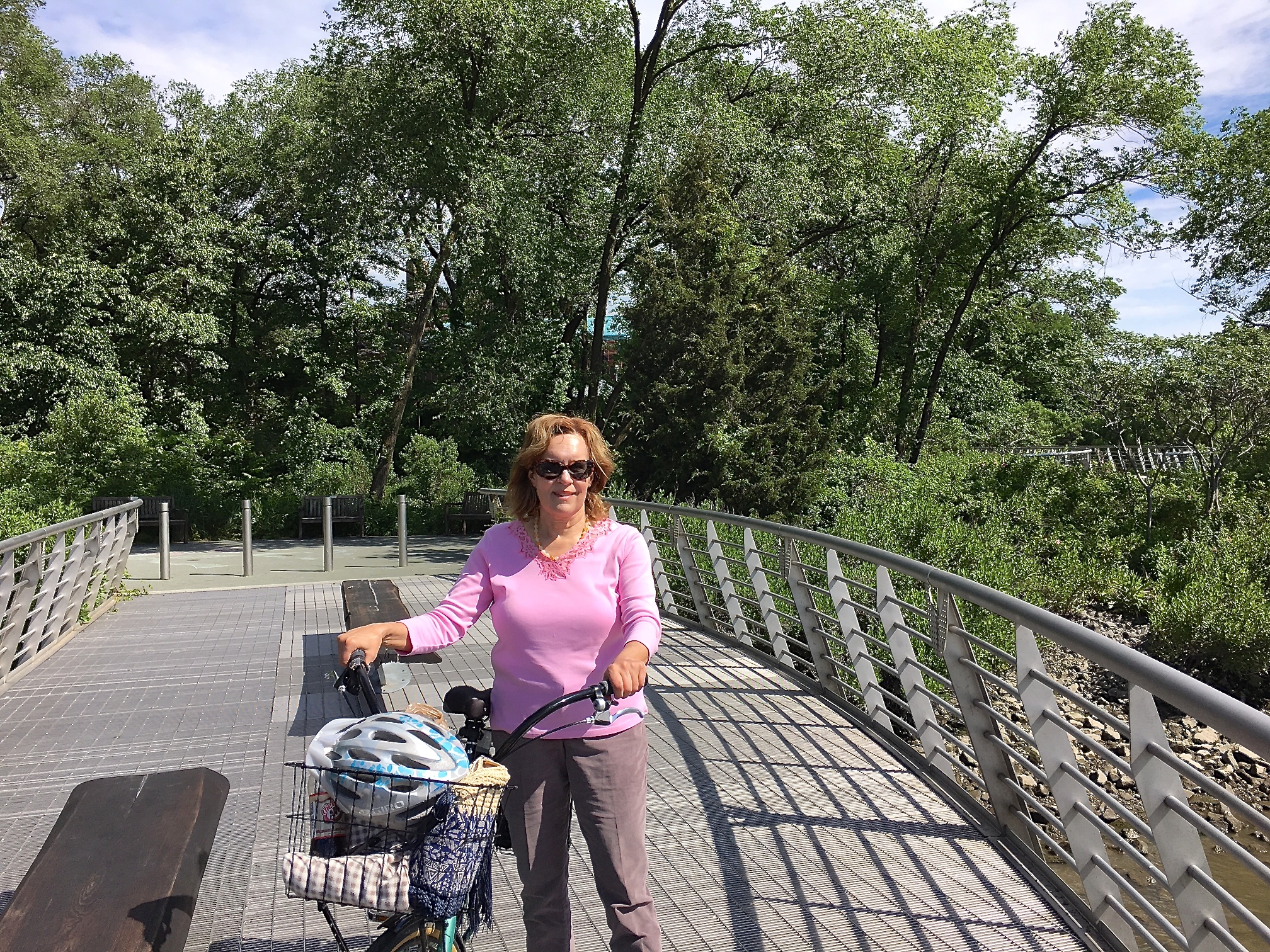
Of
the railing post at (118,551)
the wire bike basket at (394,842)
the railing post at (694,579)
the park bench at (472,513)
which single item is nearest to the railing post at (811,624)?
the railing post at (694,579)

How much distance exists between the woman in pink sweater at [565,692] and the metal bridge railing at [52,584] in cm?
550

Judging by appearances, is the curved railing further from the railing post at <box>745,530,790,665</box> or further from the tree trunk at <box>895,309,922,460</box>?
the tree trunk at <box>895,309,922,460</box>

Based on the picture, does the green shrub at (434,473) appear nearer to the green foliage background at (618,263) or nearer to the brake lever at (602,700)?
the green foliage background at (618,263)

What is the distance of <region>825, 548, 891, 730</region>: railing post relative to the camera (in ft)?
20.2

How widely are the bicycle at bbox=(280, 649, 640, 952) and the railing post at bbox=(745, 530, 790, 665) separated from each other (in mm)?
5212

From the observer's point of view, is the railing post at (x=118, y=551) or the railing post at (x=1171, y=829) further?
the railing post at (x=118, y=551)

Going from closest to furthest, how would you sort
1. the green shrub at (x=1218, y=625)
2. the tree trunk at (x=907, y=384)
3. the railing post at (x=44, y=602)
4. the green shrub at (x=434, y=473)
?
the railing post at (x=44, y=602), the green shrub at (x=1218, y=625), the green shrub at (x=434, y=473), the tree trunk at (x=907, y=384)

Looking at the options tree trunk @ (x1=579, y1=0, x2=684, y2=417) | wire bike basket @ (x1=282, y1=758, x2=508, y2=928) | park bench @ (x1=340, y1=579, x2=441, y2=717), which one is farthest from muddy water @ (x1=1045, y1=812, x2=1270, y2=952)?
tree trunk @ (x1=579, y1=0, x2=684, y2=417)

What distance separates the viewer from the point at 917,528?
16156 mm

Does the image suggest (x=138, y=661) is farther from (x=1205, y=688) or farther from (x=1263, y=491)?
(x=1263, y=491)

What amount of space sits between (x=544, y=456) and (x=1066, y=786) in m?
2.32

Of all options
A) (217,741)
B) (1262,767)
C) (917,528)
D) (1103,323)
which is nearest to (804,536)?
(217,741)

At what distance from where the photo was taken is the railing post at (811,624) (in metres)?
6.92

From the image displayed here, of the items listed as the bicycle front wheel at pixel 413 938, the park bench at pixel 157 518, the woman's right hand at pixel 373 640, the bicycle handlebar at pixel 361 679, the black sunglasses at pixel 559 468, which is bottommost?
the park bench at pixel 157 518
